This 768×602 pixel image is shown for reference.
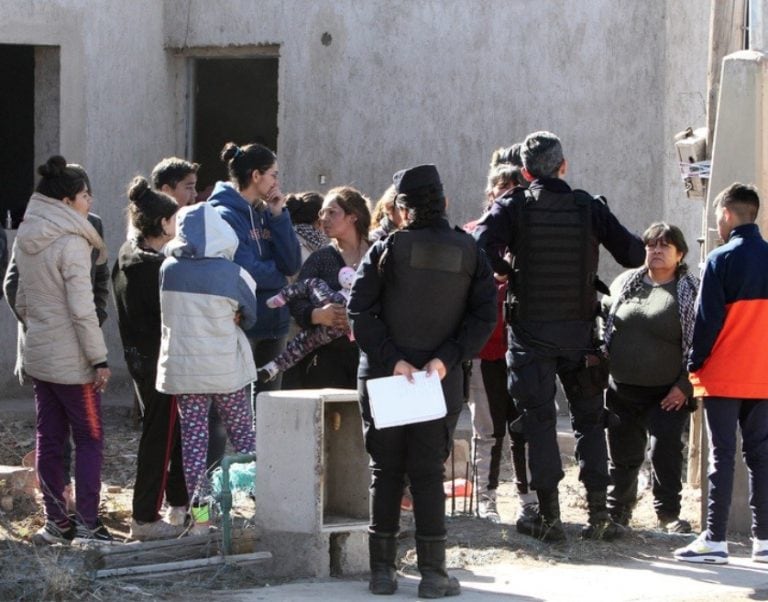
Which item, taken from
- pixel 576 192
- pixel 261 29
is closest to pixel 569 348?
pixel 576 192

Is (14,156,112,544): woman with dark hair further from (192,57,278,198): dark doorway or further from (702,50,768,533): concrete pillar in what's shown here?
(192,57,278,198): dark doorway

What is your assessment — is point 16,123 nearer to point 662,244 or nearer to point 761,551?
point 662,244

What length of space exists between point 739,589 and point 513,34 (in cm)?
658

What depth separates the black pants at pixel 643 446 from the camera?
8.34m

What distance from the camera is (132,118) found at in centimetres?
1299

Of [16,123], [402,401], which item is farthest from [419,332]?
[16,123]

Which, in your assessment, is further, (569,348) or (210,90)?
(210,90)

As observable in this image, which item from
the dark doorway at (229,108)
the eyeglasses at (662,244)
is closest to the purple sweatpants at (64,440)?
the eyeglasses at (662,244)

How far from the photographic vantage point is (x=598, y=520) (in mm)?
7820

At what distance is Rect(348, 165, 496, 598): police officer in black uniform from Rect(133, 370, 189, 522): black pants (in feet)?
5.13

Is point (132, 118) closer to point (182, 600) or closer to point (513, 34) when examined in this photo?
point (513, 34)

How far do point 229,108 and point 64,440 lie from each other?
29.5 feet

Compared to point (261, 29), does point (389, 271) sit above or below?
below

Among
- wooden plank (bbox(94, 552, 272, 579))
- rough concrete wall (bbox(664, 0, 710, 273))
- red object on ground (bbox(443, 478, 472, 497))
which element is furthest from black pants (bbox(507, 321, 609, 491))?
rough concrete wall (bbox(664, 0, 710, 273))
